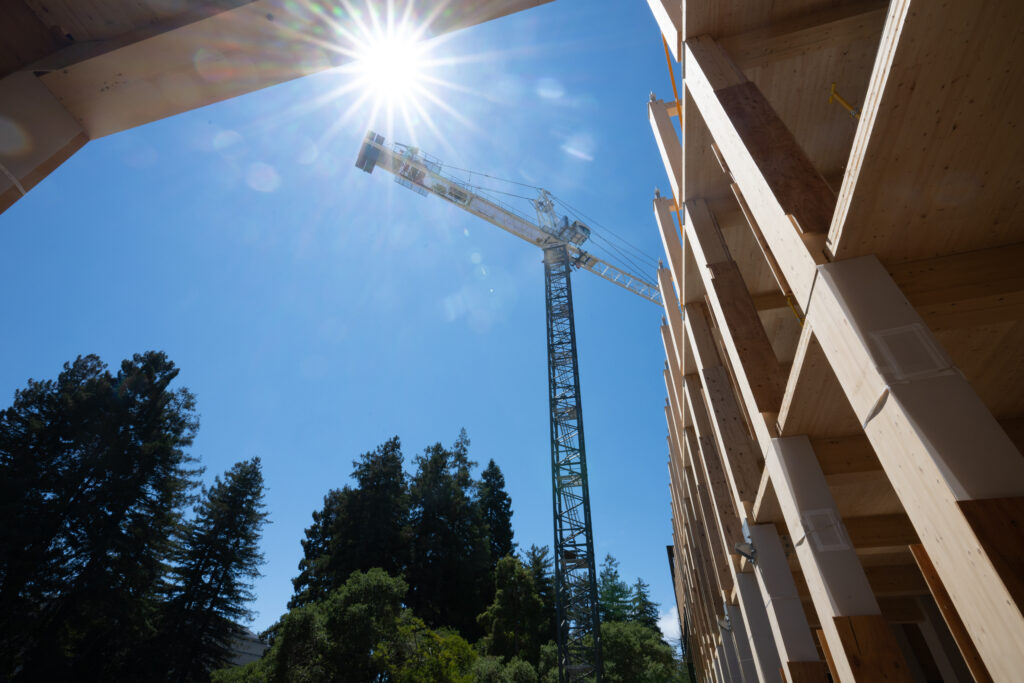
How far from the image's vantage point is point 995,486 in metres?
1.49

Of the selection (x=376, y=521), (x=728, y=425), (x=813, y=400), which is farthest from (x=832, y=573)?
(x=376, y=521)

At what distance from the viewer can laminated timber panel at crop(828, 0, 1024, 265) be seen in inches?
59.4

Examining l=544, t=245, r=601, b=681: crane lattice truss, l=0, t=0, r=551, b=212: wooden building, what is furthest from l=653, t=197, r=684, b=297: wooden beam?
l=544, t=245, r=601, b=681: crane lattice truss

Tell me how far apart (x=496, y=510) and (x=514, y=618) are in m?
20.9

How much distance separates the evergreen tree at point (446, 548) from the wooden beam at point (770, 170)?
122ft

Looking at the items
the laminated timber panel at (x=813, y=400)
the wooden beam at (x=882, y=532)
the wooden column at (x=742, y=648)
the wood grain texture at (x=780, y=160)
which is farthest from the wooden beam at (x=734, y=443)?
the wood grain texture at (x=780, y=160)

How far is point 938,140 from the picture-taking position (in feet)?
5.79

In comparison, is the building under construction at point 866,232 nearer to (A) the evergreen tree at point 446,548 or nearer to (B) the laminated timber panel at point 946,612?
(B) the laminated timber panel at point 946,612

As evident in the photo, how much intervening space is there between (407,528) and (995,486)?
42.2 metres

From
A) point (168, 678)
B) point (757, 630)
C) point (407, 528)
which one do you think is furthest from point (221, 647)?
point (757, 630)

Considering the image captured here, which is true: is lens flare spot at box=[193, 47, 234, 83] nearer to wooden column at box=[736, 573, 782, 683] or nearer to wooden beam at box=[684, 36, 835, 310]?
wooden beam at box=[684, 36, 835, 310]

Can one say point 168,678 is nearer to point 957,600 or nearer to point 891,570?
point 891,570

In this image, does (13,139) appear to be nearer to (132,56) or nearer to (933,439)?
(132,56)

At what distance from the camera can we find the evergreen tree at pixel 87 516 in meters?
22.2
